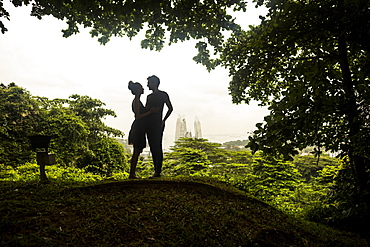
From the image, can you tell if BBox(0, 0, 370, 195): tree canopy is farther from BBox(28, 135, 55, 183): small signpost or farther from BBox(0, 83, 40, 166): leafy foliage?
BBox(0, 83, 40, 166): leafy foliage

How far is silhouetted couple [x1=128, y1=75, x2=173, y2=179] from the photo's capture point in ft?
16.4

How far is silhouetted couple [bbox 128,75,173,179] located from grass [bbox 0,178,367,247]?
963mm

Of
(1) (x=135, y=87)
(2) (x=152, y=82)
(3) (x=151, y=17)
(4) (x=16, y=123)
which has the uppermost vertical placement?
(3) (x=151, y=17)

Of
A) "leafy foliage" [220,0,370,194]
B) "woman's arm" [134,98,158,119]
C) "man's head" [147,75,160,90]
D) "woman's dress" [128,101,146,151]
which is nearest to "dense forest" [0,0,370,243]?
"leafy foliage" [220,0,370,194]

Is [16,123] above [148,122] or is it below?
above

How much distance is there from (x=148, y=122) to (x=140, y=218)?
260cm

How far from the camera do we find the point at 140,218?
112 inches

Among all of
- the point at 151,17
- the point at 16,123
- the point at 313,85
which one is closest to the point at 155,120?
the point at 151,17

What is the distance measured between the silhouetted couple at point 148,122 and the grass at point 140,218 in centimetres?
96

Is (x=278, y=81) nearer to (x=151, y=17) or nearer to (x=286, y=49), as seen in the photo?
(x=286, y=49)

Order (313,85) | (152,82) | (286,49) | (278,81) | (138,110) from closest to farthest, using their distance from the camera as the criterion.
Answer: (313,85)
(286,49)
(278,81)
(138,110)
(152,82)

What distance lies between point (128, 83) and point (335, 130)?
4.30m

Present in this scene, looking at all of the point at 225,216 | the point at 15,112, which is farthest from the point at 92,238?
the point at 15,112

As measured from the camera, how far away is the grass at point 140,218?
2328 mm
